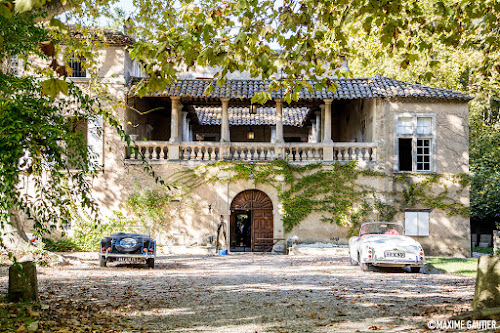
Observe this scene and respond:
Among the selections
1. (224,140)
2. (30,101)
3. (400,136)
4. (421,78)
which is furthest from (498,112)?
(30,101)

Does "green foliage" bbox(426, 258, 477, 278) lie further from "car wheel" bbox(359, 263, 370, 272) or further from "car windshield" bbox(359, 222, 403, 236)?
"car wheel" bbox(359, 263, 370, 272)

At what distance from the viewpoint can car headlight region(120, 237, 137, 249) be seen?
14.7 m

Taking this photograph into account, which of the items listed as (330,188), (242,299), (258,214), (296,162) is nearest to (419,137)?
(330,188)

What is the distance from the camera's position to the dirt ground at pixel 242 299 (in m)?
6.76

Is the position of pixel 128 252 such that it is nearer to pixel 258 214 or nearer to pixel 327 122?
pixel 258 214

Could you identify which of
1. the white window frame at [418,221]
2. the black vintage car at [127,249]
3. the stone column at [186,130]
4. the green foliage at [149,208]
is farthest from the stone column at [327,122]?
the black vintage car at [127,249]

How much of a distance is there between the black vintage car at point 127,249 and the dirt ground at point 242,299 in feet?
1.19

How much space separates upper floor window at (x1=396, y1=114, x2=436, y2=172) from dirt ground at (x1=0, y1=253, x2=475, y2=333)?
335 inches

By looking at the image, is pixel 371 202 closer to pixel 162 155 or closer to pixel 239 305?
pixel 162 155

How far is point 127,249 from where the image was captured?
14672 millimetres

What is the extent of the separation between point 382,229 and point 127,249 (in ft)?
25.5

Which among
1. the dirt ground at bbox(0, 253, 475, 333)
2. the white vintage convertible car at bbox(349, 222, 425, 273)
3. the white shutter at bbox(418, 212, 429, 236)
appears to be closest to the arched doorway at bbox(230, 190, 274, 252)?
the white shutter at bbox(418, 212, 429, 236)

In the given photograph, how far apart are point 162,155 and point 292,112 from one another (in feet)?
39.7

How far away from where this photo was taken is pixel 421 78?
30.0ft
